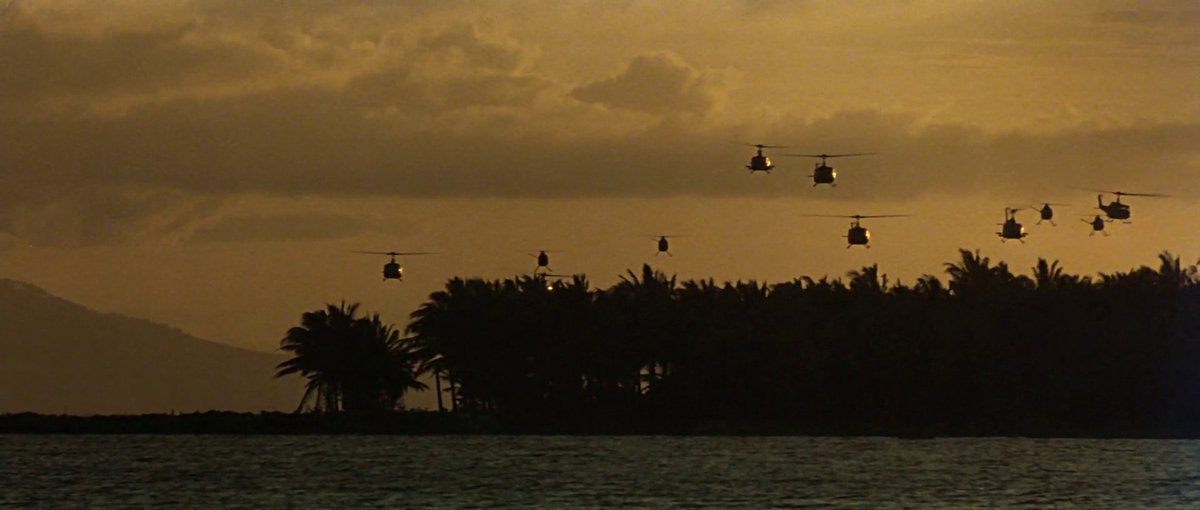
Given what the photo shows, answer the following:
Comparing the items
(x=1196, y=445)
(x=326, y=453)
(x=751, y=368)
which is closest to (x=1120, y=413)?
(x=1196, y=445)

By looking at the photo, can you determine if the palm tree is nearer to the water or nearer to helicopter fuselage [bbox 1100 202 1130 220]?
the water

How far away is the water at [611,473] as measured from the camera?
92.4 meters

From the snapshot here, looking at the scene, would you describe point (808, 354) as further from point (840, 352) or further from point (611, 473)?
point (611, 473)

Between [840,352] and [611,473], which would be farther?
[840,352]

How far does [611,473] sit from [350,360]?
148ft

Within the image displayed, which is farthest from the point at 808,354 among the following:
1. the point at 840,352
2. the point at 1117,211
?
the point at 1117,211

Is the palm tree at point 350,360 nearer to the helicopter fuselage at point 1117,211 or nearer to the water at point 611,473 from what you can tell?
the water at point 611,473

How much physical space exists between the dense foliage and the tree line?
0.12 m

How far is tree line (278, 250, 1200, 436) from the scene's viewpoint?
14325cm

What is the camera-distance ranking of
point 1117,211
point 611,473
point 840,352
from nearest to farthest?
point 611,473
point 1117,211
point 840,352

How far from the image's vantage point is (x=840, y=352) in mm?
146000

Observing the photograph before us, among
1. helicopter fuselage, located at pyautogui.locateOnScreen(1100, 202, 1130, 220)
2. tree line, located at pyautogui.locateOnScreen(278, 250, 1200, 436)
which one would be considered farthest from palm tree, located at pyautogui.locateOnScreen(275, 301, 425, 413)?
helicopter fuselage, located at pyautogui.locateOnScreen(1100, 202, 1130, 220)

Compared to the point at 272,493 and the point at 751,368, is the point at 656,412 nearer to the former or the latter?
the point at 751,368

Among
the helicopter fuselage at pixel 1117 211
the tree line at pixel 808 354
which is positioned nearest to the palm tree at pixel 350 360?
the tree line at pixel 808 354
